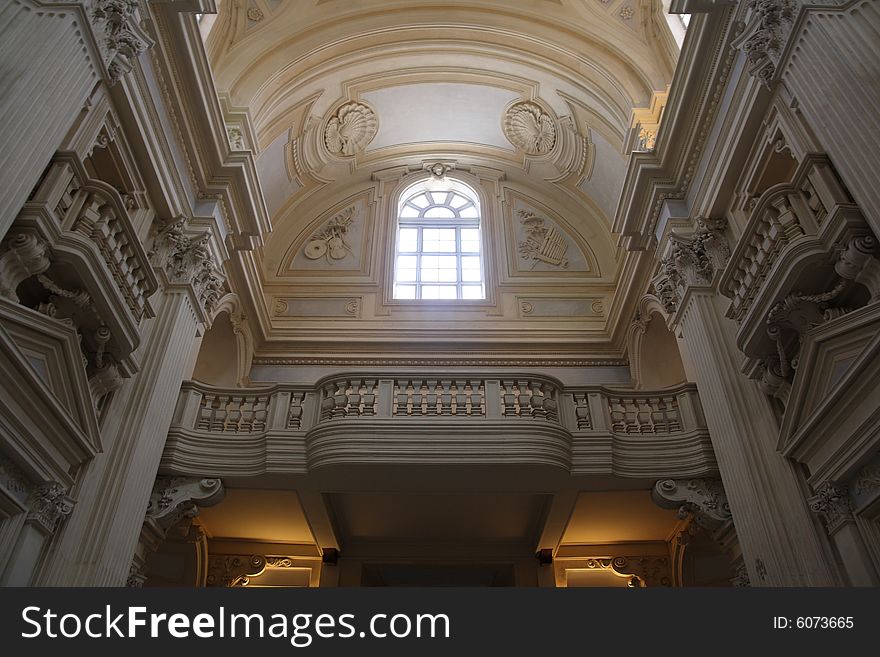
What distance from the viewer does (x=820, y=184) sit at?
565cm

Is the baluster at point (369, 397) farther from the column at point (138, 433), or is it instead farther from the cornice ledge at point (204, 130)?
the cornice ledge at point (204, 130)

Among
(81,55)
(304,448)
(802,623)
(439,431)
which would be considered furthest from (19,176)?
(802,623)

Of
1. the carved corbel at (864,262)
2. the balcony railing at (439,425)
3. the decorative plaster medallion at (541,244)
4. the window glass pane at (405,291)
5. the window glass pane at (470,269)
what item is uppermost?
the decorative plaster medallion at (541,244)

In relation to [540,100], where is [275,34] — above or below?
below

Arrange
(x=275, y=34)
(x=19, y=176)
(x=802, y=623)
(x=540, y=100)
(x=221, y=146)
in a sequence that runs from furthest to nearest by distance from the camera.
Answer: (x=540, y=100) < (x=275, y=34) < (x=221, y=146) < (x=19, y=176) < (x=802, y=623)

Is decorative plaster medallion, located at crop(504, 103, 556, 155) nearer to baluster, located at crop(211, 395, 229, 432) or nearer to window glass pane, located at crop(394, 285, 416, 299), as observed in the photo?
window glass pane, located at crop(394, 285, 416, 299)

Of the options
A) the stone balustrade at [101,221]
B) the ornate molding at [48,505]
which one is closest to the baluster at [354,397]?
the stone balustrade at [101,221]

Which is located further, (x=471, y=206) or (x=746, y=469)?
(x=471, y=206)

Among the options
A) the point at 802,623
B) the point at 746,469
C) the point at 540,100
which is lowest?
the point at 802,623

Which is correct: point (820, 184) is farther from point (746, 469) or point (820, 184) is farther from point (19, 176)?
point (19, 176)

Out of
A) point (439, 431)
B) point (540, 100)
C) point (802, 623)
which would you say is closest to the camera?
point (802, 623)

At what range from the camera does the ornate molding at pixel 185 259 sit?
27.0 feet

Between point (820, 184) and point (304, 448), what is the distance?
19.7 feet

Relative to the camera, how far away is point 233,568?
9625 mm
